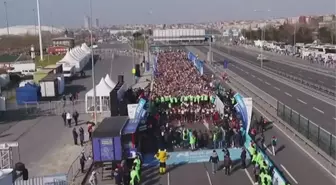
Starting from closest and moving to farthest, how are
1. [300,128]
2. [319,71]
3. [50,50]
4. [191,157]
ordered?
[191,157] → [300,128] → [319,71] → [50,50]

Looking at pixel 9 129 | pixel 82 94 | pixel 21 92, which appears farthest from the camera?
pixel 82 94

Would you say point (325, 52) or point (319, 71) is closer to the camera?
point (319, 71)

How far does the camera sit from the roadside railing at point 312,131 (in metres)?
19.5

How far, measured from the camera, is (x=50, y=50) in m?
84.9

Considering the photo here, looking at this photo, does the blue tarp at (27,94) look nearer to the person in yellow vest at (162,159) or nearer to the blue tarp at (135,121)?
the blue tarp at (135,121)

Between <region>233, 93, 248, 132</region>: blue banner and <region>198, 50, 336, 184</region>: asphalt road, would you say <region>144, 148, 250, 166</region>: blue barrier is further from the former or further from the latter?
<region>233, 93, 248, 132</region>: blue banner

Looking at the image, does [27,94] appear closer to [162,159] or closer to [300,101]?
[300,101]

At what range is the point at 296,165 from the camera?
1873 centimetres

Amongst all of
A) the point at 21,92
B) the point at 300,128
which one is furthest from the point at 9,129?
the point at 300,128

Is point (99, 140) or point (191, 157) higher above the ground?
point (99, 140)

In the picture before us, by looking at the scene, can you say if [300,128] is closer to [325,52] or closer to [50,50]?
[325,52]

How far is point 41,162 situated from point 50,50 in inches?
2654

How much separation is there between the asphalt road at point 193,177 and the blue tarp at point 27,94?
21112mm

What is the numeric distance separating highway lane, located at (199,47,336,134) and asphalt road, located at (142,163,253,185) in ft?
28.7
